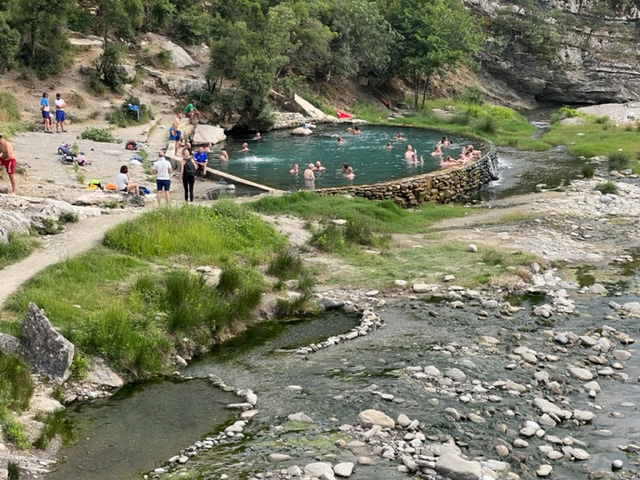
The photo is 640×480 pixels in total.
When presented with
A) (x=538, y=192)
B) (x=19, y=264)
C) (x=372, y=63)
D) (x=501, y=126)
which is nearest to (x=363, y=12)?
(x=372, y=63)

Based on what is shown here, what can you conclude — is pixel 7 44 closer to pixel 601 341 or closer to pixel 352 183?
pixel 352 183

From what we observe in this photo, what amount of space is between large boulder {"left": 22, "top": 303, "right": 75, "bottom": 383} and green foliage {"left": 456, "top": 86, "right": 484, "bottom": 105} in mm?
57462

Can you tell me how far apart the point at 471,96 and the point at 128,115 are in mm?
35615

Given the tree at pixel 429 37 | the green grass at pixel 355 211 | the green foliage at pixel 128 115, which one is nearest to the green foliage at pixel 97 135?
the green foliage at pixel 128 115

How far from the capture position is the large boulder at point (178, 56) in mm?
50987

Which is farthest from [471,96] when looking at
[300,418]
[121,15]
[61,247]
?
[300,418]

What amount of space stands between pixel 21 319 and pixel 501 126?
45.6 meters

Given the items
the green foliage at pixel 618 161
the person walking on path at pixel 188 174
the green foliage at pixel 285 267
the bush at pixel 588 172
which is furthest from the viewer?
the green foliage at pixel 618 161

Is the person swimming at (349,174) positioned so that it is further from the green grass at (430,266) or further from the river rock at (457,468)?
the river rock at (457,468)

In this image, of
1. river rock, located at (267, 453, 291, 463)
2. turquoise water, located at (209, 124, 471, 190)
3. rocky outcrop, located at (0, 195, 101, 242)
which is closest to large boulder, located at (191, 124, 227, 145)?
turquoise water, located at (209, 124, 471, 190)

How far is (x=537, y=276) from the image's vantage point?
63.6ft

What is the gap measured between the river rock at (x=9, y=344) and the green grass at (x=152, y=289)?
1.06 feet

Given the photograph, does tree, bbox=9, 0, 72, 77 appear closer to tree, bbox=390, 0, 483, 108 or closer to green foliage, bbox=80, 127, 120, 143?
green foliage, bbox=80, 127, 120, 143

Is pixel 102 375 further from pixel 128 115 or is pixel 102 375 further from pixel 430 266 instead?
pixel 128 115
